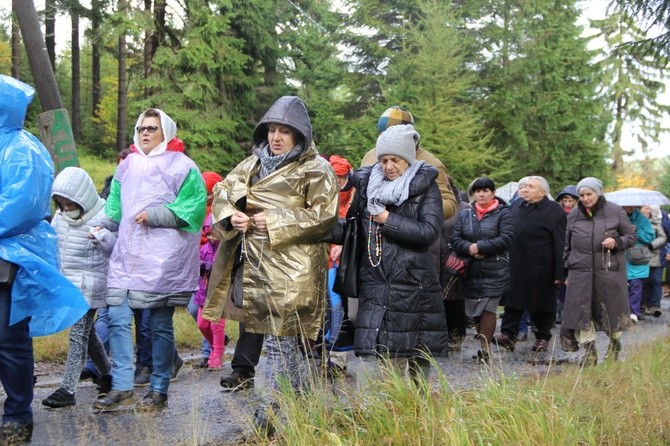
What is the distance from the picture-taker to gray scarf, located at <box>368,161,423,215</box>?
532cm

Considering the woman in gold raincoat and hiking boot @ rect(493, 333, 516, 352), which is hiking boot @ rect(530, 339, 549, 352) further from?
the woman in gold raincoat

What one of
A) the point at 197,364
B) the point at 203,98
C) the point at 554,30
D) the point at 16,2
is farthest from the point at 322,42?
the point at 197,364

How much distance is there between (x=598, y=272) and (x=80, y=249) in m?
5.15

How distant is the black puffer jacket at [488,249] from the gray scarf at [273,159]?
3.89 m

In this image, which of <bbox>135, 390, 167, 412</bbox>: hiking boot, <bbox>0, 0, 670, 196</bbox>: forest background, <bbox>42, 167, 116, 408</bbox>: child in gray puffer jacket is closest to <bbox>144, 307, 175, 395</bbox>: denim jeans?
<bbox>135, 390, 167, 412</bbox>: hiking boot

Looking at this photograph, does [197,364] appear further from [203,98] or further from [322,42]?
[322,42]

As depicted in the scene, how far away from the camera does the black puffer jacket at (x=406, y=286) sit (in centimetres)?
523

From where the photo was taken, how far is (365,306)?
533cm

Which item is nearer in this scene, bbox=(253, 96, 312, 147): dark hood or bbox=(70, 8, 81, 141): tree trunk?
bbox=(253, 96, 312, 147): dark hood

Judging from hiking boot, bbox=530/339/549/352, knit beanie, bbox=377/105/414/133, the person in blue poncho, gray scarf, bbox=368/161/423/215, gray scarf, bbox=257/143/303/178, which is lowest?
hiking boot, bbox=530/339/549/352

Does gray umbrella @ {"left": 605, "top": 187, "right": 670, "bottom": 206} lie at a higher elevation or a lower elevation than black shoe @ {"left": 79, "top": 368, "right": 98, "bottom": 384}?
higher

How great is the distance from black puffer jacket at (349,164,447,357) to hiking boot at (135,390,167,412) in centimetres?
162

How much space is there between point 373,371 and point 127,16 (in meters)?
19.5

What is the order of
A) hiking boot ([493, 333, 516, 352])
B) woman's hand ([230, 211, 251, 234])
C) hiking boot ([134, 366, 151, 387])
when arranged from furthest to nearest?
1. hiking boot ([493, 333, 516, 352])
2. hiking boot ([134, 366, 151, 387])
3. woman's hand ([230, 211, 251, 234])
